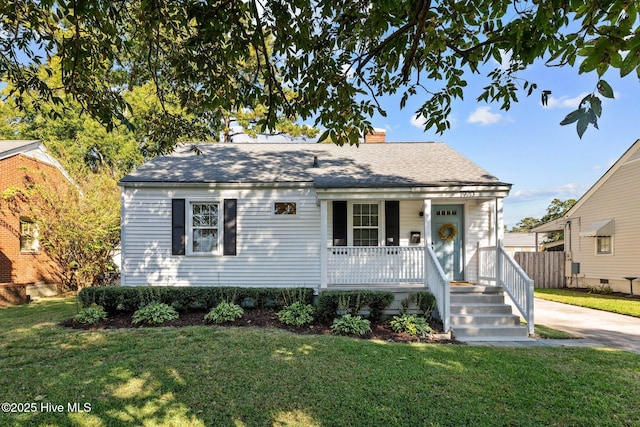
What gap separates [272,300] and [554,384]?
19.2 feet

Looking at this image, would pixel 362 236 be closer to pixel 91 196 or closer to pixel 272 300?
pixel 272 300

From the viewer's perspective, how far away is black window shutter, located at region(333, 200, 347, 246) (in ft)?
30.6

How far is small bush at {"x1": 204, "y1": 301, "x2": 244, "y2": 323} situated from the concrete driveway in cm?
720

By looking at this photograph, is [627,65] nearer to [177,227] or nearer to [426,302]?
[426,302]

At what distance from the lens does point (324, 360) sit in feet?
16.9

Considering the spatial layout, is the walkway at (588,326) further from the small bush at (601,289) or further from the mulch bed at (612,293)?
the small bush at (601,289)

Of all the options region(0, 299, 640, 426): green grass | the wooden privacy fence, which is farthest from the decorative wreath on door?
the wooden privacy fence

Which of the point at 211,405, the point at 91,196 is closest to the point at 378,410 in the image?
the point at 211,405

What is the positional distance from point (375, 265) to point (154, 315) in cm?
518

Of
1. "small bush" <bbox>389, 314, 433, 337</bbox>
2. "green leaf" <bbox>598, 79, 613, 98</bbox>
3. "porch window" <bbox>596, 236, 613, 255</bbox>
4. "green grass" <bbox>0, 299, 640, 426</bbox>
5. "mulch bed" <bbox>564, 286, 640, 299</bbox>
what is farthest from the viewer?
"porch window" <bbox>596, 236, 613, 255</bbox>

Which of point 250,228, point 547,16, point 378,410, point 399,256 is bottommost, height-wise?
point 378,410

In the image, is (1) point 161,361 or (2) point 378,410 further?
(1) point 161,361

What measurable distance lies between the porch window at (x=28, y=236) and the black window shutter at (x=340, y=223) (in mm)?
11747

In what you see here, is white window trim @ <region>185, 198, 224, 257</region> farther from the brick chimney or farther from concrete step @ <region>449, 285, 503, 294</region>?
the brick chimney
